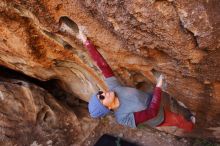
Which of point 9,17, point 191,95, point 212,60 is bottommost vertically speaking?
point 191,95

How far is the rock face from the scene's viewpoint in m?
2.57

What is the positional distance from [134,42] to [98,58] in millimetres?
365

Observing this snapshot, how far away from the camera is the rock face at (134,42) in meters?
2.57

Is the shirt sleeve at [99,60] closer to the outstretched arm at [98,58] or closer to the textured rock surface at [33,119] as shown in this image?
the outstretched arm at [98,58]

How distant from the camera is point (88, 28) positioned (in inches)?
124

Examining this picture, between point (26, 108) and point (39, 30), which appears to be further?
point (26, 108)

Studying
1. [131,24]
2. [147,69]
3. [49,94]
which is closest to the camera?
[131,24]

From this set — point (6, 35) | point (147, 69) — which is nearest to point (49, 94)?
point (6, 35)

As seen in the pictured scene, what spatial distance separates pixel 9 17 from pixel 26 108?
1.60m

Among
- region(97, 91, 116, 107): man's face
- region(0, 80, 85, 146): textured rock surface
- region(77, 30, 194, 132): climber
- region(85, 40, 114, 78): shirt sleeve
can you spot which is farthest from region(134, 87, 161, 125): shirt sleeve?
region(0, 80, 85, 146): textured rock surface

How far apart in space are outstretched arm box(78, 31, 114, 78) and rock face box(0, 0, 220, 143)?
0.23ft

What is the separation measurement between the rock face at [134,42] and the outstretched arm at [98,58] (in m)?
0.07

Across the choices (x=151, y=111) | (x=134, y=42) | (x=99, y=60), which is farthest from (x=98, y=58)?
(x=151, y=111)

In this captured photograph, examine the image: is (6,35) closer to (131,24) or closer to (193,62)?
(131,24)
